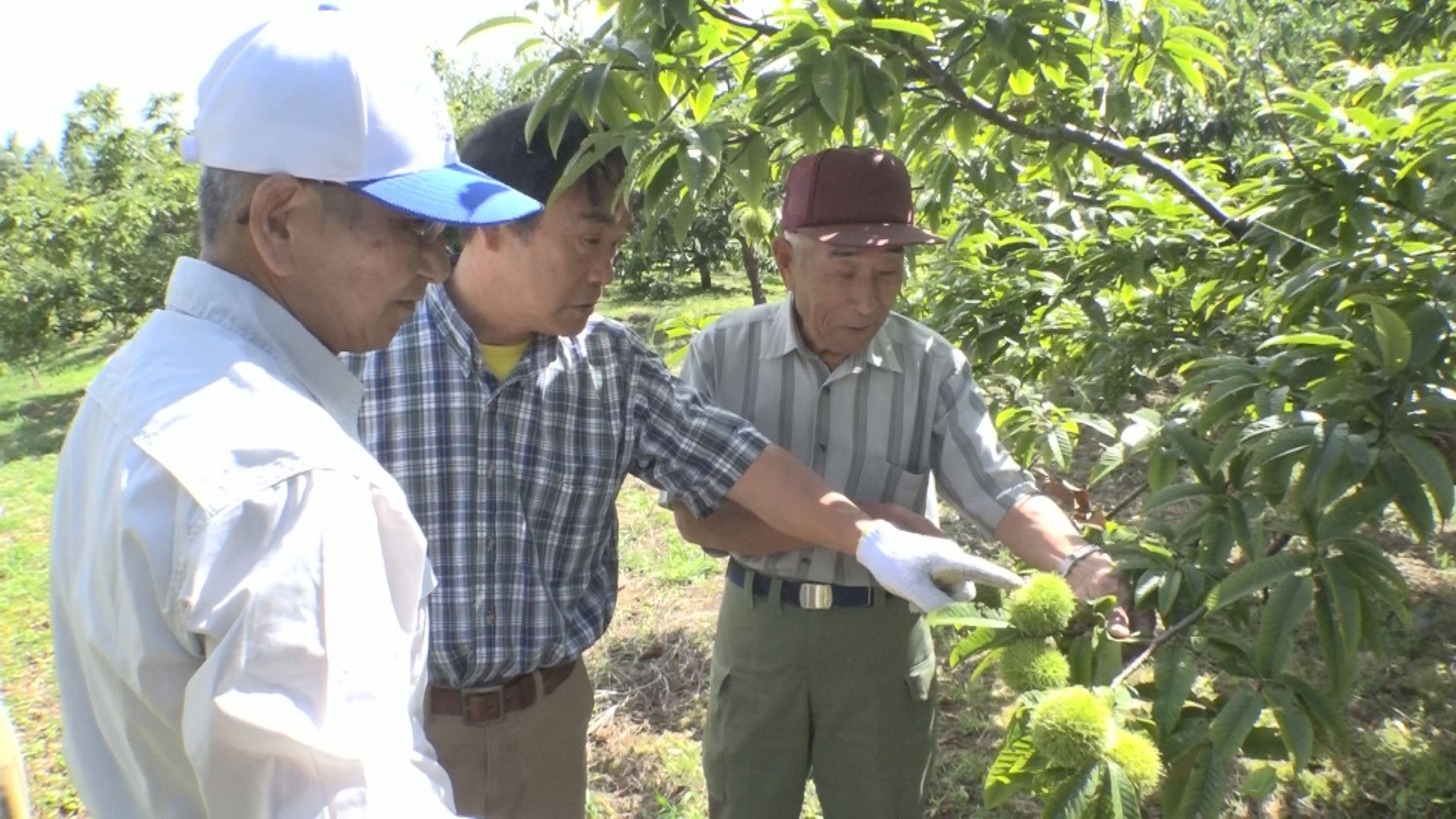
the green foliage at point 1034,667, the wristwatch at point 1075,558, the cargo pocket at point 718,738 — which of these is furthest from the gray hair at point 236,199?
the cargo pocket at point 718,738

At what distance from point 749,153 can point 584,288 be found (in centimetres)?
35

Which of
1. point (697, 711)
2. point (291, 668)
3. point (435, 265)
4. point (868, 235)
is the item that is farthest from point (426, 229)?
point (697, 711)

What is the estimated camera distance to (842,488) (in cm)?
204

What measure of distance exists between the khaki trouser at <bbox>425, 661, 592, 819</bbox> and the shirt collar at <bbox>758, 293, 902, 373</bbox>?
0.77m

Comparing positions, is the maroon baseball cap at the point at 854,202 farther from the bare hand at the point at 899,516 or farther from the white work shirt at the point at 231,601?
the white work shirt at the point at 231,601

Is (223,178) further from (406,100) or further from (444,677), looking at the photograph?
(444,677)

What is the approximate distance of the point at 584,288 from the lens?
1.66m

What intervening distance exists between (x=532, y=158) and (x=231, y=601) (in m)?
1.11

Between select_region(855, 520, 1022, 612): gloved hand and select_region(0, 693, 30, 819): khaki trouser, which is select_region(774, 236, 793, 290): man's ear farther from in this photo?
select_region(0, 693, 30, 819): khaki trouser

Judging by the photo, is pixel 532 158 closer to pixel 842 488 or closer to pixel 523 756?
pixel 842 488

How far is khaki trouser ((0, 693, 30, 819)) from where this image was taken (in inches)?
38.2

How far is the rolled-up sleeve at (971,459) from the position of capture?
1.90 m

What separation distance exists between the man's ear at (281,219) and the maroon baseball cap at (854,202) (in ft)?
3.69

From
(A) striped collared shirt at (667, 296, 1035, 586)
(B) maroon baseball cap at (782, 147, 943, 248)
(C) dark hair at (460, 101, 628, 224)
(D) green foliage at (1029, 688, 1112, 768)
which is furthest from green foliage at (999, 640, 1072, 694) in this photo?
(C) dark hair at (460, 101, 628, 224)
